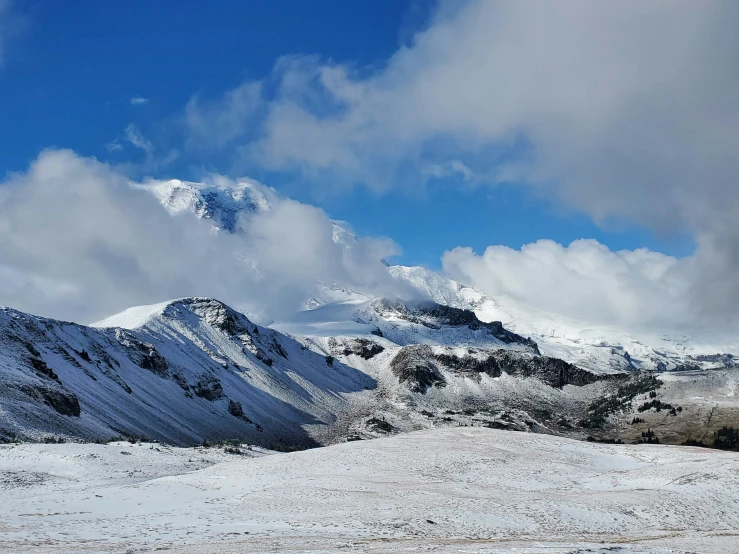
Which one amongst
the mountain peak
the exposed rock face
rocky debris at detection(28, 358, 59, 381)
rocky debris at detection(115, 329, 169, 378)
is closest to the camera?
rocky debris at detection(28, 358, 59, 381)

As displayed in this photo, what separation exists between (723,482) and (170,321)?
119980 millimetres

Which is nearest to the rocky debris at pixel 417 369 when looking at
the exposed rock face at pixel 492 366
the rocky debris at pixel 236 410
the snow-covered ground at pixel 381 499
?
the exposed rock face at pixel 492 366

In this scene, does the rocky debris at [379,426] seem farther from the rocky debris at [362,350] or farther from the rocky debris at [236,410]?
the rocky debris at [362,350]

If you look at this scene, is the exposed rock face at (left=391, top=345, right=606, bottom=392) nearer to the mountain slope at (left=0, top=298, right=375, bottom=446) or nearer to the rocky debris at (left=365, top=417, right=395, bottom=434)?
the mountain slope at (left=0, top=298, right=375, bottom=446)

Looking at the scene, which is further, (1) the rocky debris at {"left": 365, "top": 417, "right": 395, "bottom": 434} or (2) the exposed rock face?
(2) the exposed rock face

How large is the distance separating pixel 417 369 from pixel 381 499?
463 feet

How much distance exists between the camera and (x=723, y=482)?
32688mm

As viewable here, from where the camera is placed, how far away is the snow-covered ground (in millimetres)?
20641

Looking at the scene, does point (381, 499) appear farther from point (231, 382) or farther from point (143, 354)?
point (231, 382)

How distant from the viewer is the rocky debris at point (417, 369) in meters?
162

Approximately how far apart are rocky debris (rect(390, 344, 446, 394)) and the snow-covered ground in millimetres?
119130

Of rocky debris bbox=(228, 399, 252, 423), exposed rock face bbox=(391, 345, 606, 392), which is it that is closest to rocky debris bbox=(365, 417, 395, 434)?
rocky debris bbox=(228, 399, 252, 423)

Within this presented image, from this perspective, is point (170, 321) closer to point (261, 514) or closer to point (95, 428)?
point (95, 428)

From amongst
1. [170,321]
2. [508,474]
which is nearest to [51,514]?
[508,474]
